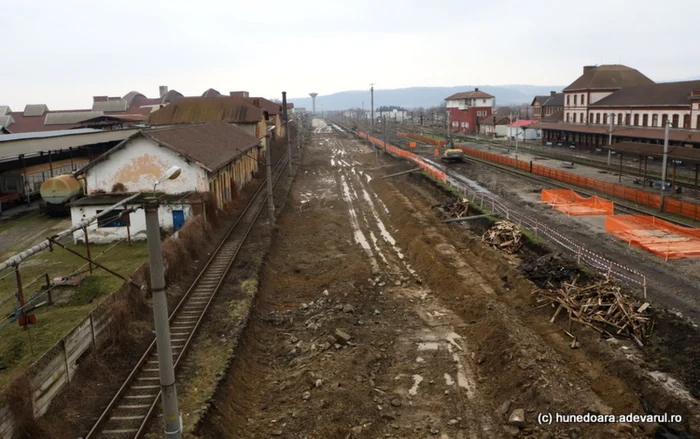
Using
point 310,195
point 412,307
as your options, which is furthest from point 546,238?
point 310,195

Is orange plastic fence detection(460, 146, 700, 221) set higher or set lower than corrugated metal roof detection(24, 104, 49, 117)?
lower

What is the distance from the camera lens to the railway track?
1224cm

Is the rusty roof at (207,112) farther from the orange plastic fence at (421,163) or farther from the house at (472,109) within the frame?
the house at (472,109)

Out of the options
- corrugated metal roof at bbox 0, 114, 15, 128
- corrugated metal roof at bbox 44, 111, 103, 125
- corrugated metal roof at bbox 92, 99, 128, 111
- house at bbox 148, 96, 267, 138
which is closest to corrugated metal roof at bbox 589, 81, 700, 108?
house at bbox 148, 96, 267, 138

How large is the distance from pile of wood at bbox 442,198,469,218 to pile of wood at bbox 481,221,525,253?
5.63 m

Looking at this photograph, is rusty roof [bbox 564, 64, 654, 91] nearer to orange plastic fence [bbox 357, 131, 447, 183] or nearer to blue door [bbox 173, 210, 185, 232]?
orange plastic fence [bbox 357, 131, 447, 183]

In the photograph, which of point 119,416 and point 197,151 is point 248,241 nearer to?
point 197,151

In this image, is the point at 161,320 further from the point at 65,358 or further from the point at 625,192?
the point at 625,192

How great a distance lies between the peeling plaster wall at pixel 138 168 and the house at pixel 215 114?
105ft

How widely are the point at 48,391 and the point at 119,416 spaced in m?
1.72

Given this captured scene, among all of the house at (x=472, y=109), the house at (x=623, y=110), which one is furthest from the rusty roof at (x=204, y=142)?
the house at (x=472, y=109)

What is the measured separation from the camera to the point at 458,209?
114ft

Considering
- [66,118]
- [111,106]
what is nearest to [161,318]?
[66,118]

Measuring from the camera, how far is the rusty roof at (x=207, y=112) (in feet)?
210
